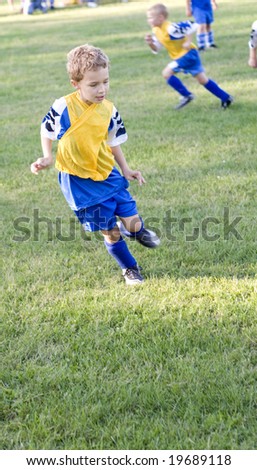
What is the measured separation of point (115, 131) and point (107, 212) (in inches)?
18.8

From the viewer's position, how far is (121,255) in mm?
4000

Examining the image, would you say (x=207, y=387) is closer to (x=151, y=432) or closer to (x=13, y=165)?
(x=151, y=432)

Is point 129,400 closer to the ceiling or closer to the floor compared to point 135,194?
closer to the ceiling

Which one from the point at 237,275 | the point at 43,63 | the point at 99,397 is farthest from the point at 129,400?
the point at 43,63

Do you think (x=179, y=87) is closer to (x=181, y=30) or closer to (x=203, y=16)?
(x=181, y=30)

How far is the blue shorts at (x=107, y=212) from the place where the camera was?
153 inches

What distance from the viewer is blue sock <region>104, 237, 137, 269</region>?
13.1ft

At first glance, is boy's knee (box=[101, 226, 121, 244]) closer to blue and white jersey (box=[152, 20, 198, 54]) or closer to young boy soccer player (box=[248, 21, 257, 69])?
young boy soccer player (box=[248, 21, 257, 69])

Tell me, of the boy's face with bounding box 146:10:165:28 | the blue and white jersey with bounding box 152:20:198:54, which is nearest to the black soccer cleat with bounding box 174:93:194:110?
the blue and white jersey with bounding box 152:20:198:54

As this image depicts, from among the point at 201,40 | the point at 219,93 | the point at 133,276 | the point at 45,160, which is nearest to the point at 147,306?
the point at 133,276

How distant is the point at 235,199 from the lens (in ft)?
16.7

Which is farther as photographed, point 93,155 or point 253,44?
point 253,44

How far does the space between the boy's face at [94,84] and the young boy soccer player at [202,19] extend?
8601mm

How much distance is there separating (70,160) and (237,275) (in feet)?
3.80
